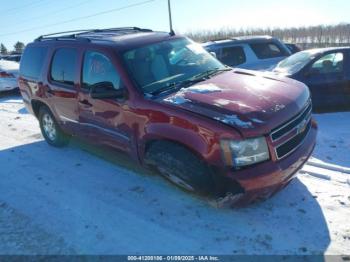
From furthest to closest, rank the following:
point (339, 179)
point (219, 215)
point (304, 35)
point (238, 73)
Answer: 1. point (304, 35)
2. point (238, 73)
3. point (339, 179)
4. point (219, 215)

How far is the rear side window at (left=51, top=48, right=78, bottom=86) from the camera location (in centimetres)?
507

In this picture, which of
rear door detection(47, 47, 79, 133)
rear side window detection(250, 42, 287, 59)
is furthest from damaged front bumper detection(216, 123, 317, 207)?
rear side window detection(250, 42, 287, 59)

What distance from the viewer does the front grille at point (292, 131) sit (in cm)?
341

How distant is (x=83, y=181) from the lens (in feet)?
15.7

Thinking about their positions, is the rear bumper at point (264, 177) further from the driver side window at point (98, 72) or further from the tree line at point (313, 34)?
the tree line at point (313, 34)

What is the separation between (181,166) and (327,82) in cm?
507

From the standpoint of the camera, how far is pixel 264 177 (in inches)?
129

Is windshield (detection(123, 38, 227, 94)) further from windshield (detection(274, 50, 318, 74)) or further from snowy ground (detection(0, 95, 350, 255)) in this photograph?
windshield (detection(274, 50, 318, 74))

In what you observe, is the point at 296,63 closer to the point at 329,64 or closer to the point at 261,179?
the point at 329,64

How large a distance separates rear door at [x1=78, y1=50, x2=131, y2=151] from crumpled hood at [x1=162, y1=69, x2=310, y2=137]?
0.77m

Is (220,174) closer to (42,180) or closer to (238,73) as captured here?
(238,73)

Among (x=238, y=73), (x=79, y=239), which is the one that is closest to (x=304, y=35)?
(x=238, y=73)

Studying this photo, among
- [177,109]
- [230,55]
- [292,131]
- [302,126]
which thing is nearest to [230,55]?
[230,55]

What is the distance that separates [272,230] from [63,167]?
3.29 m
